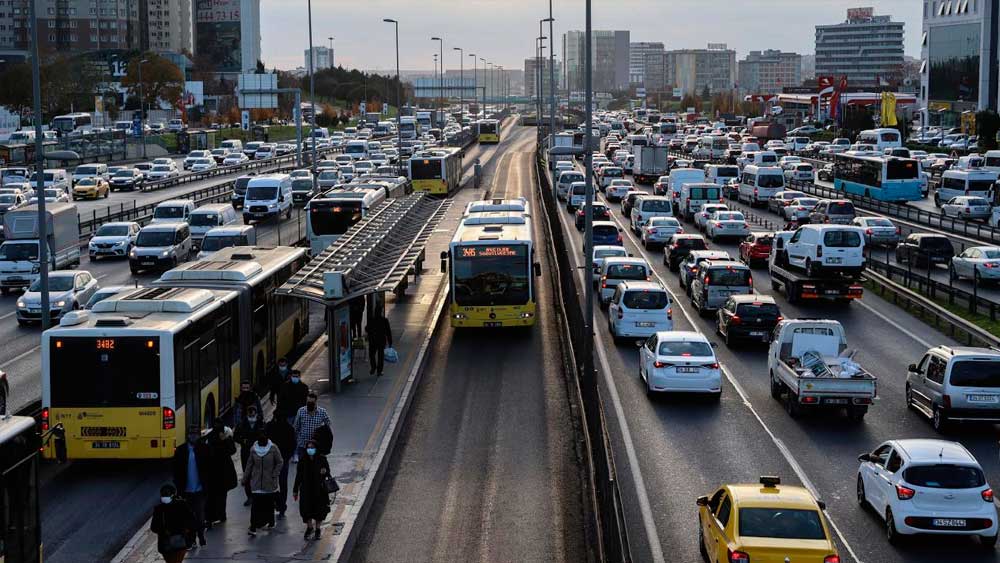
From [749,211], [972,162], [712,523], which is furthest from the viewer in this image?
[972,162]

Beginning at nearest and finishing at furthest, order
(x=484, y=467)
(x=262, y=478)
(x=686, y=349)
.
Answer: (x=262, y=478) → (x=484, y=467) → (x=686, y=349)

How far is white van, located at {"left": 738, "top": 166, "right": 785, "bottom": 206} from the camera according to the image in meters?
72.4

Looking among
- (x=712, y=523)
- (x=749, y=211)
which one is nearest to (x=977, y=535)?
(x=712, y=523)

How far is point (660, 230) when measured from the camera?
2112 inches

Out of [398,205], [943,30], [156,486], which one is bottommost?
[156,486]

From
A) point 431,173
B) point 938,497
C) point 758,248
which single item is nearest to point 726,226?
point 758,248

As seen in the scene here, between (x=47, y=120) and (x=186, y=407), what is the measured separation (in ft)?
472

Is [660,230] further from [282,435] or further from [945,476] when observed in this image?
[945,476]

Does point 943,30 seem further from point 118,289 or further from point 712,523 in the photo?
point 712,523

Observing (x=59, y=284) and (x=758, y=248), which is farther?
(x=758, y=248)

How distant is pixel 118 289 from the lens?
1261 inches

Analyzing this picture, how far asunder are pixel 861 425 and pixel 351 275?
35.2ft

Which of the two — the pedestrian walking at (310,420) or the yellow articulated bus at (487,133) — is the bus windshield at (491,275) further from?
the yellow articulated bus at (487,133)

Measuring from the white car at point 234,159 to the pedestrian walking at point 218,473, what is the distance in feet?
285
